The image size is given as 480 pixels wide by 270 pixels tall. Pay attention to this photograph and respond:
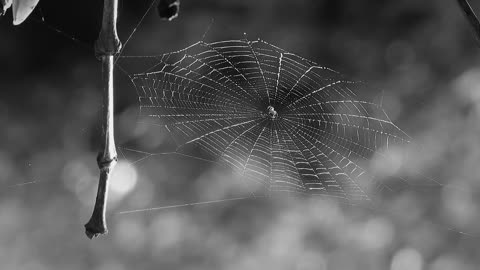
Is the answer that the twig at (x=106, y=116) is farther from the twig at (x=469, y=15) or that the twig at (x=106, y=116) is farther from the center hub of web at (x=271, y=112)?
the center hub of web at (x=271, y=112)

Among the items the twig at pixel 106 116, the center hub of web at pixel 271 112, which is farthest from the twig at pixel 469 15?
the center hub of web at pixel 271 112

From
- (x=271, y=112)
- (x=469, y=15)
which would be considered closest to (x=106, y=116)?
(x=469, y=15)

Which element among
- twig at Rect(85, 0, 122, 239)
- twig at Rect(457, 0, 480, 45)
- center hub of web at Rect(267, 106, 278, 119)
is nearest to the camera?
twig at Rect(457, 0, 480, 45)

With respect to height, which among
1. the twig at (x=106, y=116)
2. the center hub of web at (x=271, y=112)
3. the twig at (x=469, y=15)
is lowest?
the center hub of web at (x=271, y=112)

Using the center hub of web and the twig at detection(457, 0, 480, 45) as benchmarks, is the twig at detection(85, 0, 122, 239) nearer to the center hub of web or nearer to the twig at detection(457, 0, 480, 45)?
the twig at detection(457, 0, 480, 45)

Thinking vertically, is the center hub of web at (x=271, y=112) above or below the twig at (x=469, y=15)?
below

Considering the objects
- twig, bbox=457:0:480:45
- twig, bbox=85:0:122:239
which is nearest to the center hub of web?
twig, bbox=85:0:122:239

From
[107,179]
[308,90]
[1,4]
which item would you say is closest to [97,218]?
[107,179]

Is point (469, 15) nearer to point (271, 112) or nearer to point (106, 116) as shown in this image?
point (106, 116)
